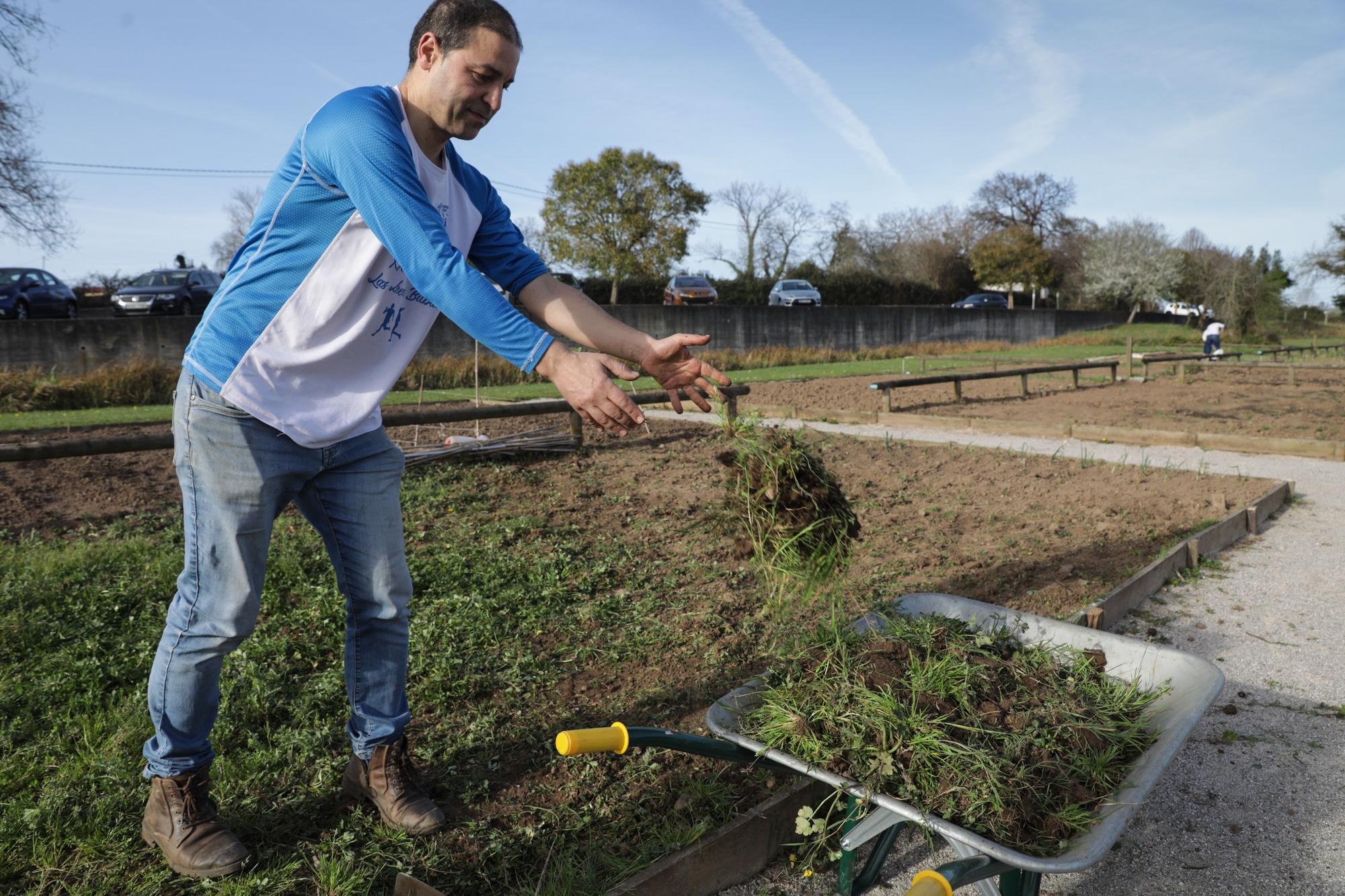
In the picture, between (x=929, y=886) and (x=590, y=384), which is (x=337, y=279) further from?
(x=929, y=886)

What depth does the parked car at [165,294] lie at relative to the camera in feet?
64.6

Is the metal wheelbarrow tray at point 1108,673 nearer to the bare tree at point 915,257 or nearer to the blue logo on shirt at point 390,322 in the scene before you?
the blue logo on shirt at point 390,322

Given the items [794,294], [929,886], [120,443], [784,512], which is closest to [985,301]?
[794,294]

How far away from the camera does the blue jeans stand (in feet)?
6.29

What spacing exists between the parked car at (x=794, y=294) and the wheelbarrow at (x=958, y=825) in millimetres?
26691

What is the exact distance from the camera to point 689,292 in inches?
1045

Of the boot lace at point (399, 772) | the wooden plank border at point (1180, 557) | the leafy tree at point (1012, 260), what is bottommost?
the wooden plank border at point (1180, 557)

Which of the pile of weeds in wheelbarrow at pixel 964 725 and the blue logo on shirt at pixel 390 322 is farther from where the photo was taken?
the blue logo on shirt at pixel 390 322

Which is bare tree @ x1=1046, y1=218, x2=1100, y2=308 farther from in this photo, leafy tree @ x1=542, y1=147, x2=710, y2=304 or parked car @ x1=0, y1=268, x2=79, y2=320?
parked car @ x1=0, y1=268, x2=79, y2=320

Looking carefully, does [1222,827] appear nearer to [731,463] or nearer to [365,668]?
[731,463]

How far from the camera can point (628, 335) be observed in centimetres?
206

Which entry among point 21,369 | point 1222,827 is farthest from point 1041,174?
point 1222,827

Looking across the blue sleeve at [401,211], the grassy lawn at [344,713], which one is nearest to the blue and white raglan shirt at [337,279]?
the blue sleeve at [401,211]

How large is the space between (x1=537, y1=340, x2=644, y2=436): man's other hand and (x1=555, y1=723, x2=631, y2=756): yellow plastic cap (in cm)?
63
